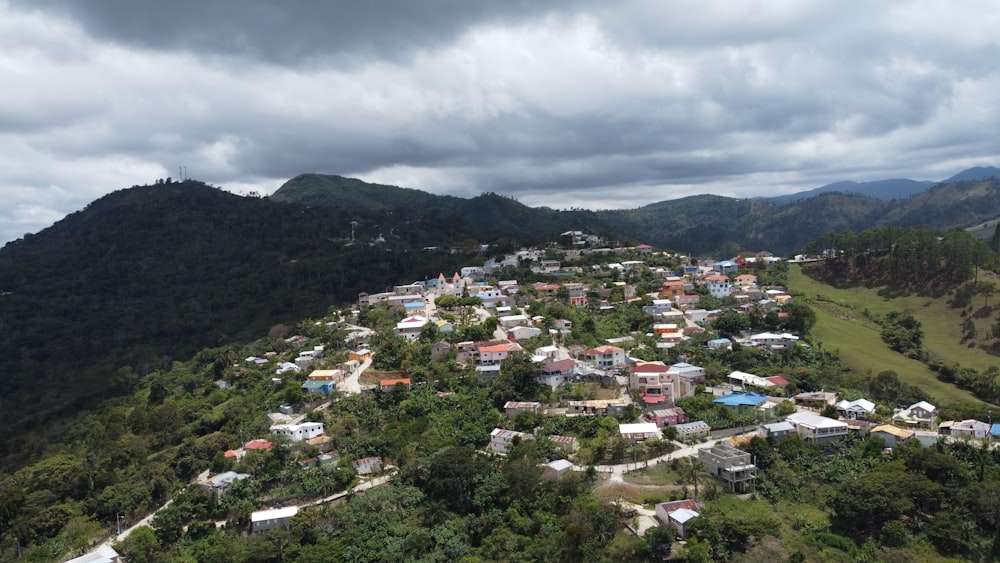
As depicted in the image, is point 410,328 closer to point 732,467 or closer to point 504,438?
point 504,438

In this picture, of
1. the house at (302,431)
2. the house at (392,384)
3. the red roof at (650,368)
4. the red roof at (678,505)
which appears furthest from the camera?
the house at (392,384)

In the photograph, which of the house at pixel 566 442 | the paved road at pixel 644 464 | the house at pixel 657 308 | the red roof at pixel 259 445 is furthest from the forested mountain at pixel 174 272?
the paved road at pixel 644 464

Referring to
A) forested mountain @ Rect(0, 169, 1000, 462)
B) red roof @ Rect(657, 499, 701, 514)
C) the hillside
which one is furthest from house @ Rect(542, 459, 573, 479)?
forested mountain @ Rect(0, 169, 1000, 462)

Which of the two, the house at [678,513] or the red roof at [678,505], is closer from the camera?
the house at [678,513]

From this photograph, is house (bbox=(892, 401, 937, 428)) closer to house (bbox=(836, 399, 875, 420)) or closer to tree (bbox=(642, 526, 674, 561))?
house (bbox=(836, 399, 875, 420))

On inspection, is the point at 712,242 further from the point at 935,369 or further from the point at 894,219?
the point at 935,369

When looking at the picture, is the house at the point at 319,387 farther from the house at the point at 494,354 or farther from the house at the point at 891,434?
the house at the point at 891,434
